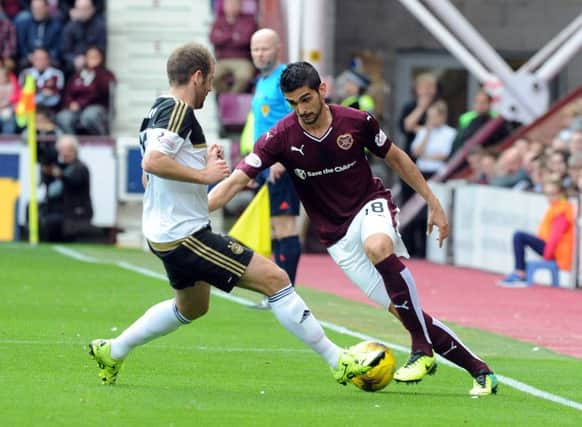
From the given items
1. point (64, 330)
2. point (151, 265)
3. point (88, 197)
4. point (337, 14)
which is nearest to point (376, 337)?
point (64, 330)

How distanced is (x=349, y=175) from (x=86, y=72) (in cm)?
1502

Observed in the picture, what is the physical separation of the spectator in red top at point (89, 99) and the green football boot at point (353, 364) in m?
15.1

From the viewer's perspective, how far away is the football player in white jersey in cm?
873

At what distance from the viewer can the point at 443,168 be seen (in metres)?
23.3

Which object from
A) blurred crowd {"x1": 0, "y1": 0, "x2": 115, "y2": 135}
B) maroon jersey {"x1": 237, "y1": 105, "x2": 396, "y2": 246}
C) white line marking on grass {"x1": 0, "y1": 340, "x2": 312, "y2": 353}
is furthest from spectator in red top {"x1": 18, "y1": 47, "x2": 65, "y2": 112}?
maroon jersey {"x1": 237, "y1": 105, "x2": 396, "y2": 246}

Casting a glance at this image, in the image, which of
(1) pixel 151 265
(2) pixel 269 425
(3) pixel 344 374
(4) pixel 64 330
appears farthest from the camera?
(1) pixel 151 265

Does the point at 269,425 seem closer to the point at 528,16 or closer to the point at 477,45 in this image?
the point at 477,45

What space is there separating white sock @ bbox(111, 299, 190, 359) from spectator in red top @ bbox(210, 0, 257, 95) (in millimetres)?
15366

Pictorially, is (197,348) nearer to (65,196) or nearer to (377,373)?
(377,373)

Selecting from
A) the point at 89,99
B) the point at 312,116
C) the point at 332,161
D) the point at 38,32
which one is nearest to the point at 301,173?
the point at 332,161

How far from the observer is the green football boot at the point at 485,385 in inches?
366

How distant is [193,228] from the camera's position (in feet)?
29.0

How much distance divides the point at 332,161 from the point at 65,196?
1331cm

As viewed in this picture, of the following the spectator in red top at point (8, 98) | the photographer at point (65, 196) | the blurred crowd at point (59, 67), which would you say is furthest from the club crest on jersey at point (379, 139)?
the spectator in red top at point (8, 98)
